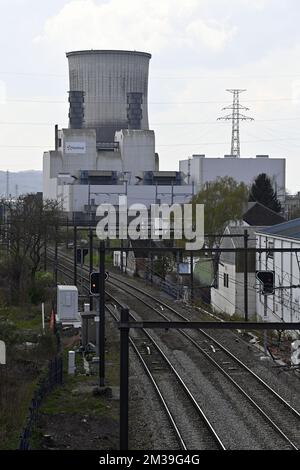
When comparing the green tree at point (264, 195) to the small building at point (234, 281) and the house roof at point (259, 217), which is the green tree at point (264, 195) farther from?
the small building at point (234, 281)

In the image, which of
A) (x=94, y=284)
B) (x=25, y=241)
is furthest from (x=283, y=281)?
(x=94, y=284)

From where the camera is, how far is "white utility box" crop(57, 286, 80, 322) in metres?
19.4

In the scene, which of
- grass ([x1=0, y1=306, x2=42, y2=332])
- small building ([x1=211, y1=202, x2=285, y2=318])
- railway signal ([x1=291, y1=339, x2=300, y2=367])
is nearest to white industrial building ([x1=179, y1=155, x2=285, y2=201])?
small building ([x1=211, y1=202, x2=285, y2=318])

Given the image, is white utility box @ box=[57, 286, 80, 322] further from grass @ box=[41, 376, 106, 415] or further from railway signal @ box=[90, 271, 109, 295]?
grass @ box=[41, 376, 106, 415]

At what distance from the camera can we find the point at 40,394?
37.9ft

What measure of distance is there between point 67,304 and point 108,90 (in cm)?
5033

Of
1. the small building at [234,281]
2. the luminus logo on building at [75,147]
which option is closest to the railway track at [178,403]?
the small building at [234,281]

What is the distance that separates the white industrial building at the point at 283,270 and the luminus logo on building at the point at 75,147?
42.7m

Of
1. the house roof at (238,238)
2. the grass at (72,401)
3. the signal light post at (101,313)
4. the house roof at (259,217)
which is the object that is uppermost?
the house roof at (259,217)

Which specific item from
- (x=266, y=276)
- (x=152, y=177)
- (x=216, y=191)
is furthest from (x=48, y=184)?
(x=266, y=276)

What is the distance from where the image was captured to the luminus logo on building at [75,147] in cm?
6700

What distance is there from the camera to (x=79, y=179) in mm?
63375

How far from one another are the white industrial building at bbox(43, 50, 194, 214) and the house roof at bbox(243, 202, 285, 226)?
23086 mm

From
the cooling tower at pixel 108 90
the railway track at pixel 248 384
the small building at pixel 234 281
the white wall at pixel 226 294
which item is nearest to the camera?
the railway track at pixel 248 384
